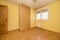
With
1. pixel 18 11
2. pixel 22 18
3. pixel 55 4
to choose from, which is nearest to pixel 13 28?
pixel 22 18

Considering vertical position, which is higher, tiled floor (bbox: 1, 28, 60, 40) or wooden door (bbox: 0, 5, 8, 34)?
wooden door (bbox: 0, 5, 8, 34)

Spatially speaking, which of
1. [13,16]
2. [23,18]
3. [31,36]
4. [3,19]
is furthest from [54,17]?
[3,19]

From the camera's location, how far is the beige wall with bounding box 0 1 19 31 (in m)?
4.44

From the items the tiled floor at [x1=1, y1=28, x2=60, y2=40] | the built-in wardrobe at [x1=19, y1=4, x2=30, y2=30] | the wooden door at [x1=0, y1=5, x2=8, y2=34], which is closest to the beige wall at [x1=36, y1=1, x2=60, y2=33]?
the tiled floor at [x1=1, y1=28, x2=60, y2=40]

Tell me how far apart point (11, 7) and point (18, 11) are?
0.65 metres

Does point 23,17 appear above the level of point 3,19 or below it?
above

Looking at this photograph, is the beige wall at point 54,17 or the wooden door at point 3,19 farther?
the beige wall at point 54,17

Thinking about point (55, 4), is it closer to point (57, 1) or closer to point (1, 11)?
point (57, 1)

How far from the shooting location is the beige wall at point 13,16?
4438mm

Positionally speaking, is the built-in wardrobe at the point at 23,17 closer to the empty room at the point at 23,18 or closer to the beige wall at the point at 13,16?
the empty room at the point at 23,18

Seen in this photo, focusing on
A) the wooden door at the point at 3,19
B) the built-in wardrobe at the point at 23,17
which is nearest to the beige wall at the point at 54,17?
the built-in wardrobe at the point at 23,17

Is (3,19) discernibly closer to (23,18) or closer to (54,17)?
(23,18)

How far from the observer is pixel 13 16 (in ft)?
15.3

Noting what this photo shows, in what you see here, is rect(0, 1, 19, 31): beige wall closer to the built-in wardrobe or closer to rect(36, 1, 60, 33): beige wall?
the built-in wardrobe
